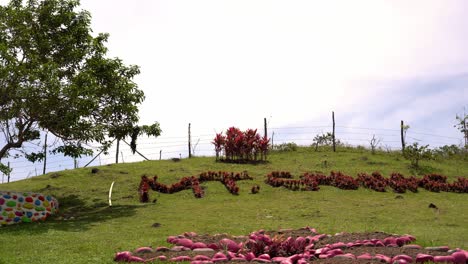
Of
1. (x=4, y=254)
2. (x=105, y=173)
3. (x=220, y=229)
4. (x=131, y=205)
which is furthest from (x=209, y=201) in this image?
(x=4, y=254)

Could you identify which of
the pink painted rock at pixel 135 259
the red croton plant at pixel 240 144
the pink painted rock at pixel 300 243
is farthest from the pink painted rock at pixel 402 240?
the red croton plant at pixel 240 144

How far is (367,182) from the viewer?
16344 millimetres

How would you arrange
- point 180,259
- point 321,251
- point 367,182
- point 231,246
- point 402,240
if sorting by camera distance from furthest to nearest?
point 367,182, point 402,240, point 231,246, point 321,251, point 180,259

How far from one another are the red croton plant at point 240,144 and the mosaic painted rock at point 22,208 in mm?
9115

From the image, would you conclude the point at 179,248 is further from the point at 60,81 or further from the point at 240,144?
the point at 240,144

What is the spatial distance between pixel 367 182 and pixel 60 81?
412 inches

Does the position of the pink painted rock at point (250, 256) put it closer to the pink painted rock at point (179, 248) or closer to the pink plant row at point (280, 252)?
the pink plant row at point (280, 252)

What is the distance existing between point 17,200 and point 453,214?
11.2m

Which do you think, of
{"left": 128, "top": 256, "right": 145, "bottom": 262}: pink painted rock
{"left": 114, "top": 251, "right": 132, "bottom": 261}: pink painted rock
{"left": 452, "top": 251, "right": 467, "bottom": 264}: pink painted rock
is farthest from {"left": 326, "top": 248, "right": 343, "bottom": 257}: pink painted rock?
{"left": 114, "top": 251, "right": 132, "bottom": 261}: pink painted rock

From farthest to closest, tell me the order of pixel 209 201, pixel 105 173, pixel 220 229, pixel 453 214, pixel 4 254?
1. pixel 105 173
2. pixel 209 201
3. pixel 453 214
4. pixel 220 229
5. pixel 4 254

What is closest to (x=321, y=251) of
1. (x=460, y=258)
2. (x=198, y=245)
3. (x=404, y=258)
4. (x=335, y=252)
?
(x=335, y=252)

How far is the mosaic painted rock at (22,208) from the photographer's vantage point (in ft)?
40.6

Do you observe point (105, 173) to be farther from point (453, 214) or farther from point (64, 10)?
point (453, 214)

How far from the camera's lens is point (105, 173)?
61.2 feet
